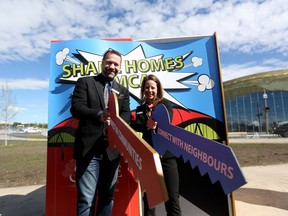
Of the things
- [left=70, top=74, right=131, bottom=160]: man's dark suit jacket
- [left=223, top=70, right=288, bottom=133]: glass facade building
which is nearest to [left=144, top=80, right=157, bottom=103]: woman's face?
[left=70, top=74, right=131, bottom=160]: man's dark suit jacket

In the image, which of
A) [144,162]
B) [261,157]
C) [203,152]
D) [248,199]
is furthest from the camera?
[261,157]

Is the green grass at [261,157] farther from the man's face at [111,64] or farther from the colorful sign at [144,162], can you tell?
the colorful sign at [144,162]

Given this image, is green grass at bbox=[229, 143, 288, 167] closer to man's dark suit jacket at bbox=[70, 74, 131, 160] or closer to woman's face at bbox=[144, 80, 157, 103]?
woman's face at bbox=[144, 80, 157, 103]

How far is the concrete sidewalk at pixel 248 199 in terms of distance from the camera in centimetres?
383

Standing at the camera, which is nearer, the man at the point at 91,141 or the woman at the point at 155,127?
the man at the point at 91,141

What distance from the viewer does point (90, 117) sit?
211 centimetres

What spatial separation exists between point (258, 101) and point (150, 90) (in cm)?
3627

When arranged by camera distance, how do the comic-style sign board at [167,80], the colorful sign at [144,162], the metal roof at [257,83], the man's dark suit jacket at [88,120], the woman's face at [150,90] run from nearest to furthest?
the colorful sign at [144,162]
the man's dark suit jacket at [88,120]
the woman's face at [150,90]
the comic-style sign board at [167,80]
the metal roof at [257,83]

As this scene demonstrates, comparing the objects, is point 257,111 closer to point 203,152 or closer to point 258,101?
point 258,101

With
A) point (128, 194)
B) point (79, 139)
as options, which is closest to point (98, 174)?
point (79, 139)

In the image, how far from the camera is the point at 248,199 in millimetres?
4340

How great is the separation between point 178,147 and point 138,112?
1.03 m

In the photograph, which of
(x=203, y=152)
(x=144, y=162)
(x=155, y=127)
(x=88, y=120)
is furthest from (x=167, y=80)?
(x=144, y=162)

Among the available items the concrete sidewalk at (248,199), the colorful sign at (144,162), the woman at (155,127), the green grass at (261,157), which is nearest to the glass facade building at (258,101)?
the green grass at (261,157)
